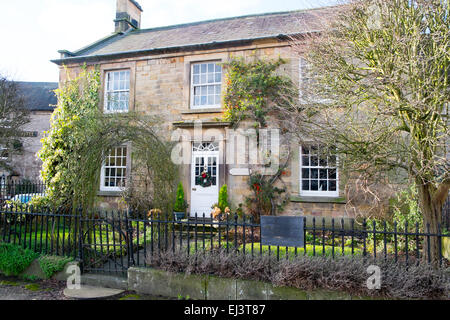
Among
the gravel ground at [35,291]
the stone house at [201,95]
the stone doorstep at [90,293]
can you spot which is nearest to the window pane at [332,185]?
the stone house at [201,95]

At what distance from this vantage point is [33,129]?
24672 mm

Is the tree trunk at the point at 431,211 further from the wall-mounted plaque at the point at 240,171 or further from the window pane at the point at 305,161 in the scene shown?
the wall-mounted plaque at the point at 240,171

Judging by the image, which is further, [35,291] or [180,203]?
[180,203]

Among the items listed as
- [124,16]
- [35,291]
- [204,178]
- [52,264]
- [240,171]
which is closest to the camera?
[35,291]

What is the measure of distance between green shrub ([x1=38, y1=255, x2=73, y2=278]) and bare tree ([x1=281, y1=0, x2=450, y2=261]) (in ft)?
16.4

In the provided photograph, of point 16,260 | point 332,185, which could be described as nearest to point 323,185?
point 332,185

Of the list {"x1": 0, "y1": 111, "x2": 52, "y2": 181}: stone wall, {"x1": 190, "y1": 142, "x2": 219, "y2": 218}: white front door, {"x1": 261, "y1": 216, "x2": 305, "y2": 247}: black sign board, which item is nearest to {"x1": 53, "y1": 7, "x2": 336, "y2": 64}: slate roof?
{"x1": 190, "y1": 142, "x2": 219, "y2": 218}: white front door

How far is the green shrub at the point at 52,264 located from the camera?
5.48 meters

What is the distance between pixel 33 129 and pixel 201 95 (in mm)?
19037

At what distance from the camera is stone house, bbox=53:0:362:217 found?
10508 mm

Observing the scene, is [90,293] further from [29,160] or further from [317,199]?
[29,160]

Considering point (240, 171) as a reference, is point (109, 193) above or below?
below
